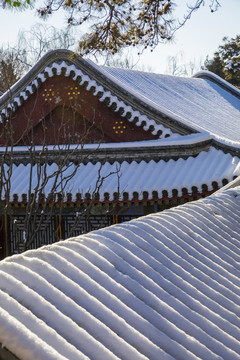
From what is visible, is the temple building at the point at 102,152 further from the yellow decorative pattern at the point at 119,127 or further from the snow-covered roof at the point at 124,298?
the snow-covered roof at the point at 124,298

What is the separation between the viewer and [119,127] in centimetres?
1209

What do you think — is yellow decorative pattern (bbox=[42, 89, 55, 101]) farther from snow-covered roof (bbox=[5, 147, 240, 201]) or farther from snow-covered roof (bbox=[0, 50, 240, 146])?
snow-covered roof (bbox=[5, 147, 240, 201])

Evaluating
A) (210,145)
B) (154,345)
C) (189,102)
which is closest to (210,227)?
(154,345)

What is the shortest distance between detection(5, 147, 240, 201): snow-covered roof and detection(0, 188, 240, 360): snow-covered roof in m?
5.63

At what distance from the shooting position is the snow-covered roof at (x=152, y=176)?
10508 millimetres

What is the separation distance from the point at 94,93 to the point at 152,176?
2.19 m

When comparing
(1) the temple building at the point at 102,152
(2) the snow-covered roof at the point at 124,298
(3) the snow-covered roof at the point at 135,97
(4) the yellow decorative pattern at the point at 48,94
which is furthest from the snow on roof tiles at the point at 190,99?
(2) the snow-covered roof at the point at 124,298

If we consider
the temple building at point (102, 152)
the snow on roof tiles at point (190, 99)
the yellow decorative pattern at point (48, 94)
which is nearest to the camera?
the temple building at point (102, 152)

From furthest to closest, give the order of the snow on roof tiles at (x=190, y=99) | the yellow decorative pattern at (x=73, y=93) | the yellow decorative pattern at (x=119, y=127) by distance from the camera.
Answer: the snow on roof tiles at (x=190, y=99) < the yellow decorative pattern at (x=73, y=93) < the yellow decorative pattern at (x=119, y=127)

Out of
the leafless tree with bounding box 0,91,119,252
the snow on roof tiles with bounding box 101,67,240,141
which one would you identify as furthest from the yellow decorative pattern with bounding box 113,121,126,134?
the snow on roof tiles with bounding box 101,67,240,141

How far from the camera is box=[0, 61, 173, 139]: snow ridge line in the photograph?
1161 centimetres

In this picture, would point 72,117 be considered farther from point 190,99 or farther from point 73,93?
point 190,99

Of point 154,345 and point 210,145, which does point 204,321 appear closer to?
point 154,345

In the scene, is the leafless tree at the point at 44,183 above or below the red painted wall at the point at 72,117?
below
